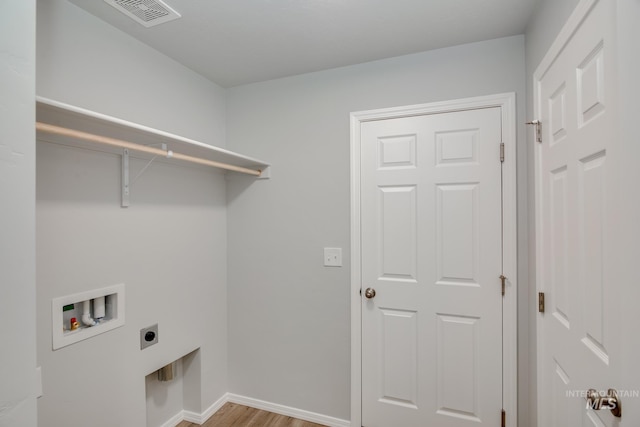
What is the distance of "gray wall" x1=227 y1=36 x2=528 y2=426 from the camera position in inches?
80.7

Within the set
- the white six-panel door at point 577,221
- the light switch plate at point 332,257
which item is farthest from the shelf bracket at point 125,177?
the white six-panel door at point 577,221

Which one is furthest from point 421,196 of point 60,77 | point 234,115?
point 60,77

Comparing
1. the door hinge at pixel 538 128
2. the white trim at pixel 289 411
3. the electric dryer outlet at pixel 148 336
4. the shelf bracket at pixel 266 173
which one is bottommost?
the white trim at pixel 289 411

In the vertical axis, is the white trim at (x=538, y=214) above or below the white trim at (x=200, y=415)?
above

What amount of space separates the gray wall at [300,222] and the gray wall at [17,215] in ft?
5.00

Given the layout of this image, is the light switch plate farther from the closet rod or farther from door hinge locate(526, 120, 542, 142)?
door hinge locate(526, 120, 542, 142)

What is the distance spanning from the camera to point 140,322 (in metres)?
1.77

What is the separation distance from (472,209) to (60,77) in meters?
2.18

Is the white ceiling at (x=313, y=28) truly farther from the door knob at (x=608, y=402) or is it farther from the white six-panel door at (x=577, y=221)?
the door knob at (x=608, y=402)

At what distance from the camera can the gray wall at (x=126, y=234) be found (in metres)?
1.38

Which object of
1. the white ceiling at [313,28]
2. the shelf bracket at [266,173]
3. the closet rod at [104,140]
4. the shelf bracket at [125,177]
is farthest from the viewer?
the shelf bracket at [266,173]

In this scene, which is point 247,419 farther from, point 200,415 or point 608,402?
point 608,402

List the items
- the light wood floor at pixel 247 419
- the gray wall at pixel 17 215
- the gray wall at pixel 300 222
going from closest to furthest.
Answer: the gray wall at pixel 17 215, the gray wall at pixel 300 222, the light wood floor at pixel 247 419

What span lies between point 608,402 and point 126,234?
2.05 meters
